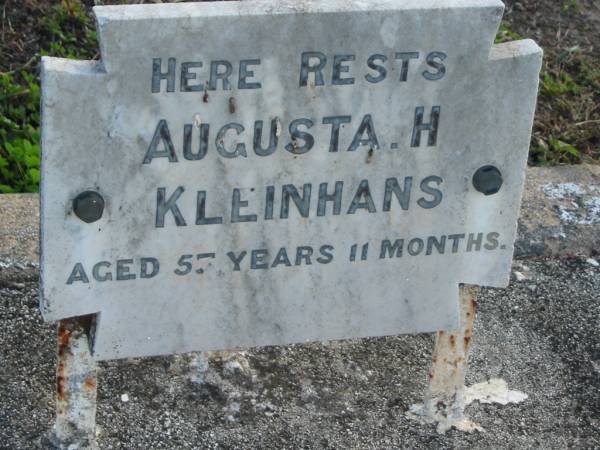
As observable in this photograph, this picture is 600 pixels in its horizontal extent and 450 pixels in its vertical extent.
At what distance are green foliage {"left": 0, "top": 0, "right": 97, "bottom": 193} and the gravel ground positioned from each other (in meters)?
0.63

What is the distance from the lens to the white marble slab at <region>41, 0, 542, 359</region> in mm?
2857

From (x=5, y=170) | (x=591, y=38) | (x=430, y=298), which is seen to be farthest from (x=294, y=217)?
(x=591, y=38)

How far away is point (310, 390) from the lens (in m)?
3.79

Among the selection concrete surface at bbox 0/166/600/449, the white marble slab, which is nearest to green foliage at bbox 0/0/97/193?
concrete surface at bbox 0/166/600/449

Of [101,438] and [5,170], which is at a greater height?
[5,170]

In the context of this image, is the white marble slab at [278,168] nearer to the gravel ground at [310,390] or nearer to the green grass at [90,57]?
the gravel ground at [310,390]

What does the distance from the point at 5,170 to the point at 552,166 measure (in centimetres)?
221

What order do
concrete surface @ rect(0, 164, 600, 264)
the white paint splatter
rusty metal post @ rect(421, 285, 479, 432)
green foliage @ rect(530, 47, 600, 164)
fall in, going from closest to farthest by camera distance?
rusty metal post @ rect(421, 285, 479, 432), the white paint splatter, concrete surface @ rect(0, 164, 600, 264), green foliage @ rect(530, 47, 600, 164)

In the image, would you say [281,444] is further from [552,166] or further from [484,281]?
[552,166]

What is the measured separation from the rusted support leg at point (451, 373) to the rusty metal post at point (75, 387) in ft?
3.31

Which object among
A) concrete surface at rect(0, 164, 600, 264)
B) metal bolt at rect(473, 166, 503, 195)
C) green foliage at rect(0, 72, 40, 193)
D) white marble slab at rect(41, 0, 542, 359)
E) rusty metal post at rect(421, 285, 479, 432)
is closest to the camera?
white marble slab at rect(41, 0, 542, 359)

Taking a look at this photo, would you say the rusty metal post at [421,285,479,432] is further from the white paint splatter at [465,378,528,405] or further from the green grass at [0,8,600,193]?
the green grass at [0,8,600,193]

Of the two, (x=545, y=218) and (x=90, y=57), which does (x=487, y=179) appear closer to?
(x=545, y=218)

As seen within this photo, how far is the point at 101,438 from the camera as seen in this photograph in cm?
354
